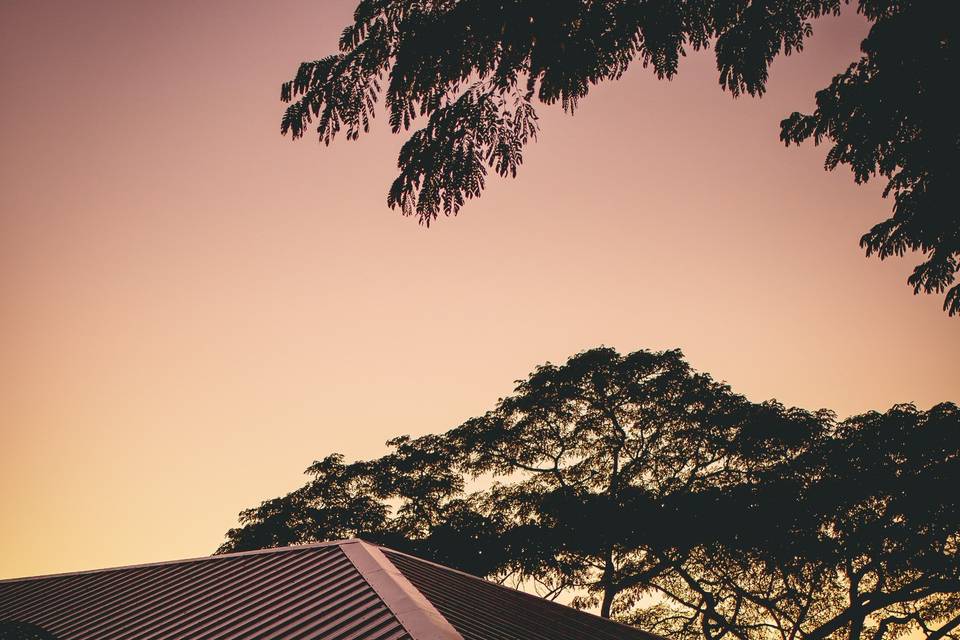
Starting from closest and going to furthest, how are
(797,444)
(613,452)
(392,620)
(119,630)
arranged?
(392,620) < (119,630) < (797,444) < (613,452)

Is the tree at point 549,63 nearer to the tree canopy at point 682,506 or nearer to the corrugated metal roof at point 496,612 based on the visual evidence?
the corrugated metal roof at point 496,612

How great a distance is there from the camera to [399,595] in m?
6.97

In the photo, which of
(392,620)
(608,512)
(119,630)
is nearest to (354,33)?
(392,620)

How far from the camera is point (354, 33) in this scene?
3930 millimetres

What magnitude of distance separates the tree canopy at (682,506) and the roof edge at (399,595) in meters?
8.27


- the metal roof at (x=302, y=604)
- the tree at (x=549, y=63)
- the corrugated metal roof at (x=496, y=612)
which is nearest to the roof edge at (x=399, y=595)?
the metal roof at (x=302, y=604)

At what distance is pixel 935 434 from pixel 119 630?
1852cm

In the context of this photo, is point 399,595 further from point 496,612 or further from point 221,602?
point 221,602

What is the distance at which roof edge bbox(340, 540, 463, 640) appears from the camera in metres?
5.67

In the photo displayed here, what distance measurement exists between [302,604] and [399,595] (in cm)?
181

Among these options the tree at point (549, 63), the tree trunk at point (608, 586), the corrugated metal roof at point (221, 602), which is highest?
the tree at point (549, 63)

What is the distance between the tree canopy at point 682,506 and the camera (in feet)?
45.7

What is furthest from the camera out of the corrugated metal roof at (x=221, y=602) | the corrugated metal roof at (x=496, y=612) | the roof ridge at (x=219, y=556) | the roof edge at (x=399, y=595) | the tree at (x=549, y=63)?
the roof ridge at (x=219, y=556)

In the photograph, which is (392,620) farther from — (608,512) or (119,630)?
(608,512)
